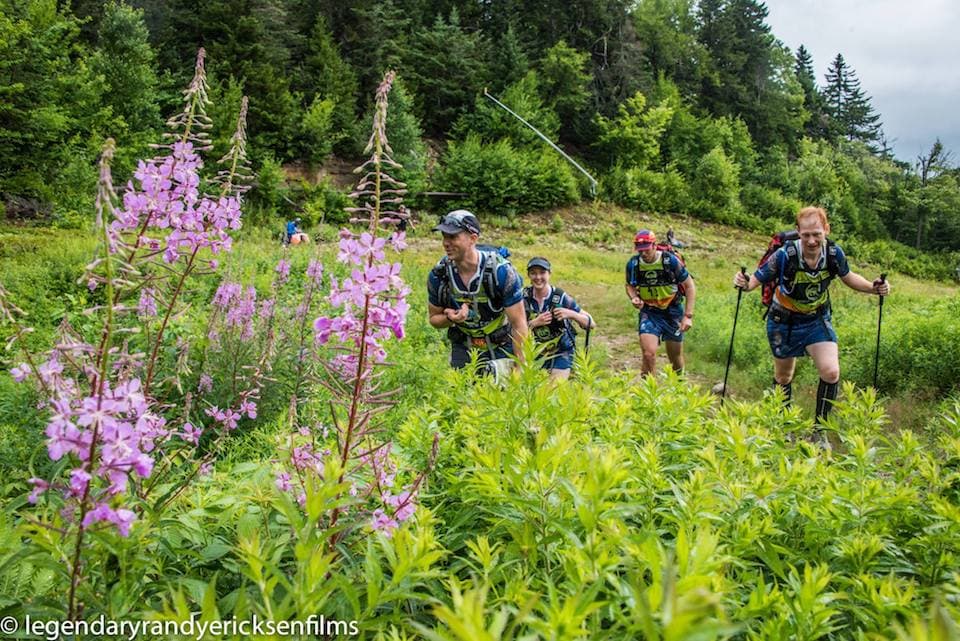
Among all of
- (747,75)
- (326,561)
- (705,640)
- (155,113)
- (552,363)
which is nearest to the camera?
(705,640)

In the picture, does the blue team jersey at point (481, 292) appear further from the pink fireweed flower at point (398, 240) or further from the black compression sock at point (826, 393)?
the black compression sock at point (826, 393)

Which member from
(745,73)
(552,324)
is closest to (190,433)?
(552,324)

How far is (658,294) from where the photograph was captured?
24.1 feet

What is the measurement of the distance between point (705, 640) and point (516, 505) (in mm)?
869

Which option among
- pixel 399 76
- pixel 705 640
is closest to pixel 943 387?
pixel 705 640

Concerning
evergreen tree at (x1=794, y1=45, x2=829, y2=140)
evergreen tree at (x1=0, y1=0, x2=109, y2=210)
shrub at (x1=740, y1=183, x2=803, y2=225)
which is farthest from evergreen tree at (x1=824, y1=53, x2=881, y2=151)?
evergreen tree at (x1=0, y1=0, x2=109, y2=210)

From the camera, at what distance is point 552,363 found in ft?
19.4

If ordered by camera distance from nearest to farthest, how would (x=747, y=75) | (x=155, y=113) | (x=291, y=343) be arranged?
(x=291, y=343) < (x=155, y=113) < (x=747, y=75)

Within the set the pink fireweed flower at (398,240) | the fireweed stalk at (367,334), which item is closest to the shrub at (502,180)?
the pink fireweed flower at (398,240)

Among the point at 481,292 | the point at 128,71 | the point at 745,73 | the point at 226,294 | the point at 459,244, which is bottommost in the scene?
the point at 226,294

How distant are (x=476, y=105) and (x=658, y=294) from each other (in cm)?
3544

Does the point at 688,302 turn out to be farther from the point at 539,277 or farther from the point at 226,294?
the point at 226,294

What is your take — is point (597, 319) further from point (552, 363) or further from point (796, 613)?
point (796, 613)

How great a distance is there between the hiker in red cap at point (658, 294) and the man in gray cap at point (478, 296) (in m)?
2.85
